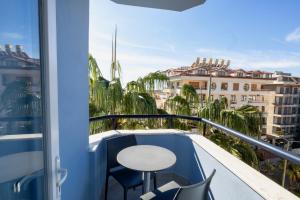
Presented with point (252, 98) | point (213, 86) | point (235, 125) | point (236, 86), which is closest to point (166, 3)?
point (235, 125)

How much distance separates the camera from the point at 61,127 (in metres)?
1.38

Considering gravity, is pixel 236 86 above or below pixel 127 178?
above

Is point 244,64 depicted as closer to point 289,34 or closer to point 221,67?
point 289,34

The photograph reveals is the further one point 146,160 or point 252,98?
point 252,98

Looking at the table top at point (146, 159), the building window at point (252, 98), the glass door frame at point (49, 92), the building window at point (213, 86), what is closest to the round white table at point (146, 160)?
the table top at point (146, 159)

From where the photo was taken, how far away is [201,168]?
2.28 meters

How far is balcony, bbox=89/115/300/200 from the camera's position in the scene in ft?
4.77

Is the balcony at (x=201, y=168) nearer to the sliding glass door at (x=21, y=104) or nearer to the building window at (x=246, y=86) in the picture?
the sliding glass door at (x=21, y=104)

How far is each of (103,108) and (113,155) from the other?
3.08 meters

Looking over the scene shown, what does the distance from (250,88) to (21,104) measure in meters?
23.4

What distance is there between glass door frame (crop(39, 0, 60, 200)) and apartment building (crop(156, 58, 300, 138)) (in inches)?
224

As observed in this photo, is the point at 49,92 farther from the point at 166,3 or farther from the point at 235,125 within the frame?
the point at 235,125

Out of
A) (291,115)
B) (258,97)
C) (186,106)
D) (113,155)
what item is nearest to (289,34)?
Answer: (258,97)

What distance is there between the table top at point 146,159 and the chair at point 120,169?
24 cm
